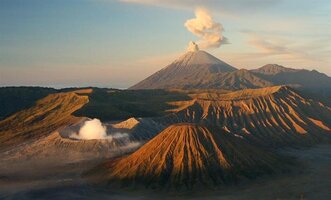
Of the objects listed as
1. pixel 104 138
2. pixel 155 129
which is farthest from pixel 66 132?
pixel 155 129

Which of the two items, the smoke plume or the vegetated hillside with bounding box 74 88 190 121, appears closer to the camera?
the smoke plume

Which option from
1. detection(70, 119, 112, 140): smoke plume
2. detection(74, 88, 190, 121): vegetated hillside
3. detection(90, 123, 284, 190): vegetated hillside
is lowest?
detection(90, 123, 284, 190): vegetated hillside

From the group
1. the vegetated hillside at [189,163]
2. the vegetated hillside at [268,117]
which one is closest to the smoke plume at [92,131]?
the vegetated hillside at [189,163]

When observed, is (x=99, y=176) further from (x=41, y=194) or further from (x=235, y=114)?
(x=235, y=114)

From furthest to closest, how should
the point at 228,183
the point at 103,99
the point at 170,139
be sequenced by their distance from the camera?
the point at 103,99
the point at 170,139
the point at 228,183

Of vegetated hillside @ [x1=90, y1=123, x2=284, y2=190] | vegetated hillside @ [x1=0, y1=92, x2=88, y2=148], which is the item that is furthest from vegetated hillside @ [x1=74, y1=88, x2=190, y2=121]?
vegetated hillside @ [x1=90, y1=123, x2=284, y2=190]

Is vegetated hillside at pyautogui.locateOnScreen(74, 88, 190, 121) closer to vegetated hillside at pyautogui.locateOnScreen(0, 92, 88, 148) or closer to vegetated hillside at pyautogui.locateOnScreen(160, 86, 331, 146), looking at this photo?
vegetated hillside at pyautogui.locateOnScreen(0, 92, 88, 148)

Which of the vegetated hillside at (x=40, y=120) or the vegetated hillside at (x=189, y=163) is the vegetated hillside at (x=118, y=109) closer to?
the vegetated hillside at (x=40, y=120)
